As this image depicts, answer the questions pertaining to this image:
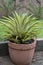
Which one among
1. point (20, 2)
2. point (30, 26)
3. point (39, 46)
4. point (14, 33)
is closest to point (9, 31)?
point (14, 33)

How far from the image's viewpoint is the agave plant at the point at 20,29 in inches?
211

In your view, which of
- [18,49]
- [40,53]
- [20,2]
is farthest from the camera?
[20,2]

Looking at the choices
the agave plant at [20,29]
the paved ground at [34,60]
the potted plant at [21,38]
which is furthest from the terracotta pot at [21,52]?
the paved ground at [34,60]

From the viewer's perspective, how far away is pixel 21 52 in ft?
17.1

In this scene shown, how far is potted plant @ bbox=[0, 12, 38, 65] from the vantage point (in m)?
5.23

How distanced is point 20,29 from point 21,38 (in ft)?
0.64

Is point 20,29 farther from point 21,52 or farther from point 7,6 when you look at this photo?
point 7,6

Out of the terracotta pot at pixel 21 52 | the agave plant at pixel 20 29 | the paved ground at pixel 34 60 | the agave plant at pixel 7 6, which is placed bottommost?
the paved ground at pixel 34 60

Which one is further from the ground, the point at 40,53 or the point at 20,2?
the point at 20,2

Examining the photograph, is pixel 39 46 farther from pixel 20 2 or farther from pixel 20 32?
pixel 20 2

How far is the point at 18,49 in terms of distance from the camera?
5219mm

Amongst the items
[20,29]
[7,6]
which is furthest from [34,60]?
[7,6]

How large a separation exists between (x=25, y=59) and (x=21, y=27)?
700mm

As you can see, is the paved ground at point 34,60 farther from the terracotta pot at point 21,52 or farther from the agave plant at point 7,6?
the agave plant at point 7,6
